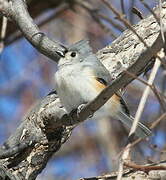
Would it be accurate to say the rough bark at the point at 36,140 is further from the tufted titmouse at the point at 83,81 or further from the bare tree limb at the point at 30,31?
the bare tree limb at the point at 30,31

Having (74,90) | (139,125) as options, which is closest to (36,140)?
(74,90)

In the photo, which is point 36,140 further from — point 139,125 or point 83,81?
point 139,125

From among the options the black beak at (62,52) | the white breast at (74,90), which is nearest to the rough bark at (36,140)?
the white breast at (74,90)

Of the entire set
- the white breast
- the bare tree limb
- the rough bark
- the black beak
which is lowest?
the rough bark

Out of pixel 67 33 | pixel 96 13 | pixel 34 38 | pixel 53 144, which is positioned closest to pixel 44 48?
pixel 34 38

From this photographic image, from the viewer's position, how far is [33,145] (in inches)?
89.5

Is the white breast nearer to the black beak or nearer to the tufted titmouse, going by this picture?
the tufted titmouse

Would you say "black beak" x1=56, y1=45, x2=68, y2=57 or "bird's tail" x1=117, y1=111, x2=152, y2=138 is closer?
"bird's tail" x1=117, y1=111, x2=152, y2=138

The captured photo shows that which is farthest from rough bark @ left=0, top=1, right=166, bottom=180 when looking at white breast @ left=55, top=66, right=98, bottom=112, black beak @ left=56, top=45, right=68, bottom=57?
black beak @ left=56, top=45, right=68, bottom=57

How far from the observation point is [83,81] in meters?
2.32

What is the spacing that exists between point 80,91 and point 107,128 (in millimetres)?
1776

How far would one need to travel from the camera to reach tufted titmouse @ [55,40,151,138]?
2.30 m

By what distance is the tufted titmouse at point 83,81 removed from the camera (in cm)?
230

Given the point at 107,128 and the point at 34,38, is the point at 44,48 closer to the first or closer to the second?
the point at 34,38
